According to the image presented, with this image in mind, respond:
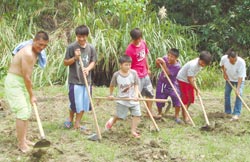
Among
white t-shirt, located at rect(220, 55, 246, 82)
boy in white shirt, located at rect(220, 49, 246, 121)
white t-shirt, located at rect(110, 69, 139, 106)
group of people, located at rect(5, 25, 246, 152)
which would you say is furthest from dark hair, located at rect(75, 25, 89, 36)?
white t-shirt, located at rect(220, 55, 246, 82)

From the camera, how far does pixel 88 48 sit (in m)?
6.67

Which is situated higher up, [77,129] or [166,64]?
[166,64]

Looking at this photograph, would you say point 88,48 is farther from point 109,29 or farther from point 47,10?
point 47,10

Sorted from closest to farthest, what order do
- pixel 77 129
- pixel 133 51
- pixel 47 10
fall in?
pixel 77 129, pixel 133 51, pixel 47 10

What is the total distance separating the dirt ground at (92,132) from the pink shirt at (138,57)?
2.71ft

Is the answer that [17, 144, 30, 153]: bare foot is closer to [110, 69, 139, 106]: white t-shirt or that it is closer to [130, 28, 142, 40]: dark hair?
[110, 69, 139, 106]: white t-shirt

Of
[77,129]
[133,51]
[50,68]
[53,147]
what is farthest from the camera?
[50,68]

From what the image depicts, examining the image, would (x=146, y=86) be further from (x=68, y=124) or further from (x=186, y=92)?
(x=68, y=124)

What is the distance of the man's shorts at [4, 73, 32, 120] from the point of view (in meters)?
5.52

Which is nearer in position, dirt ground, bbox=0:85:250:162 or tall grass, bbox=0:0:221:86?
dirt ground, bbox=0:85:250:162

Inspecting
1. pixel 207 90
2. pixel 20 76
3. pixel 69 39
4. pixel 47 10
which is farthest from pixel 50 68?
pixel 20 76

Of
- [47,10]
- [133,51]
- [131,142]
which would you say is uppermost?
[47,10]

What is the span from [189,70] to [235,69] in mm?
972

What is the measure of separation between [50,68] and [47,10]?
2.73 metres
